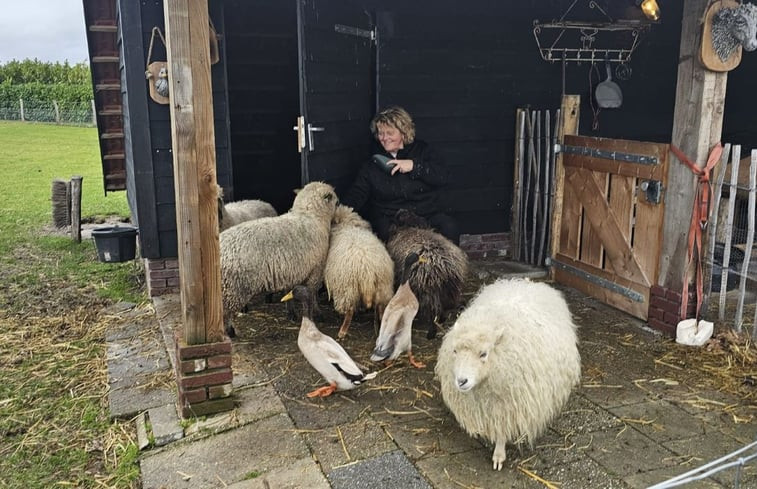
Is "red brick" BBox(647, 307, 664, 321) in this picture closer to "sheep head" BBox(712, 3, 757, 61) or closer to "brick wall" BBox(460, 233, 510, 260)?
"sheep head" BBox(712, 3, 757, 61)

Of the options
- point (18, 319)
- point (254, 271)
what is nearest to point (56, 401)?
point (254, 271)

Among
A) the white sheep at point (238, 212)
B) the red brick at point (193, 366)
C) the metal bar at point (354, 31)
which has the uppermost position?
the metal bar at point (354, 31)

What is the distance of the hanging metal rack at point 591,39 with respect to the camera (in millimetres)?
7359

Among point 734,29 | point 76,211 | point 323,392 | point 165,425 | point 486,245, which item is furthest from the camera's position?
point 76,211

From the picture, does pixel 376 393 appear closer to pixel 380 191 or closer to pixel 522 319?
pixel 522 319

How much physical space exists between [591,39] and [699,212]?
11.4 ft

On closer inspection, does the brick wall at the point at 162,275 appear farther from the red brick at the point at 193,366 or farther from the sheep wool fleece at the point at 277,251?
the red brick at the point at 193,366

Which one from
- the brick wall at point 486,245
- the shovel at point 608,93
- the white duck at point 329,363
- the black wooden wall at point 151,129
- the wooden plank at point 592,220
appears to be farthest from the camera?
the brick wall at point 486,245

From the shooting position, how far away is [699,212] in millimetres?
4734

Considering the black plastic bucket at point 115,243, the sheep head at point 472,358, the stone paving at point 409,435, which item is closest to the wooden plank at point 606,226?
the stone paving at point 409,435

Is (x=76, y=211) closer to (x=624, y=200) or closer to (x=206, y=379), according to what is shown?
(x=206, y=379)

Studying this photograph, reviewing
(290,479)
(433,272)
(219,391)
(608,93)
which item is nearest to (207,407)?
(219,391)

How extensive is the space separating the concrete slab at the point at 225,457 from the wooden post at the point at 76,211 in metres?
6.42

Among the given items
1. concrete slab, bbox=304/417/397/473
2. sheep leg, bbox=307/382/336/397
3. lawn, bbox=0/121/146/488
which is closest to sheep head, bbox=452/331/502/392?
concrete slab, bbox=304/417/397/473
